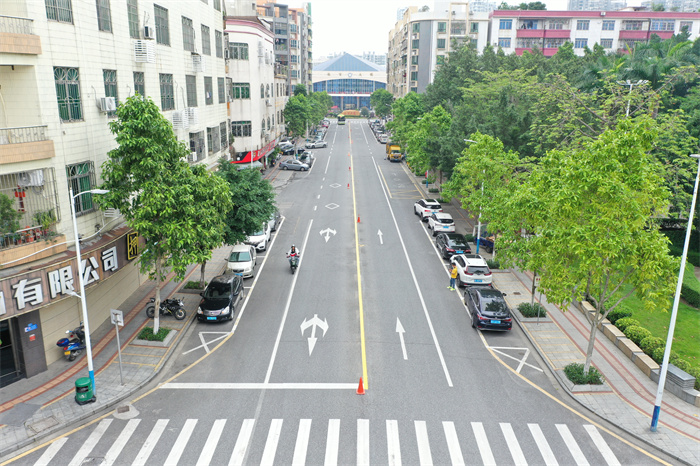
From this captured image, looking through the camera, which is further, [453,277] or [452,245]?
[452,245]


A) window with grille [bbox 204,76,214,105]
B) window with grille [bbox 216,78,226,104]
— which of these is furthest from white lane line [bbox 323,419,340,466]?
window with grille [bbox 216,78,226,104]

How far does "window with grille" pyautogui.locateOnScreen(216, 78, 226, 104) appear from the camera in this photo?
3725 centimetres

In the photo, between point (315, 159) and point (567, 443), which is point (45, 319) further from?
point (315, 159)

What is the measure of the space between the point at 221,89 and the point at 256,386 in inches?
1040

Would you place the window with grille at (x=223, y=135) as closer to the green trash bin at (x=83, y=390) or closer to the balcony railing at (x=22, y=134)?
the balcony railing at (x=22, y=134)

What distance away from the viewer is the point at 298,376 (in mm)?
19188

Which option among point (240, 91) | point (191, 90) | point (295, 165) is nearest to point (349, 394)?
point (191, 90)

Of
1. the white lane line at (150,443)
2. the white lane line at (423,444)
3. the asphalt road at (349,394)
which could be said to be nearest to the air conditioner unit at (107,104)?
the asphalt road at (349,394)

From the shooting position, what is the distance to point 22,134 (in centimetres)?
1745

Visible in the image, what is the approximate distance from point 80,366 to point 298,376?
8.64 m

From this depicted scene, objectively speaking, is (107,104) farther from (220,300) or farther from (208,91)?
(208,91)

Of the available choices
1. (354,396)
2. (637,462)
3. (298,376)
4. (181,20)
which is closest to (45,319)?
(298,376)

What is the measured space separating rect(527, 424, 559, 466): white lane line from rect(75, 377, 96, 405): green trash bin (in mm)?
14667

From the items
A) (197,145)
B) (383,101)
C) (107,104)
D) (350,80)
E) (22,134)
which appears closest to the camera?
(22,134)
